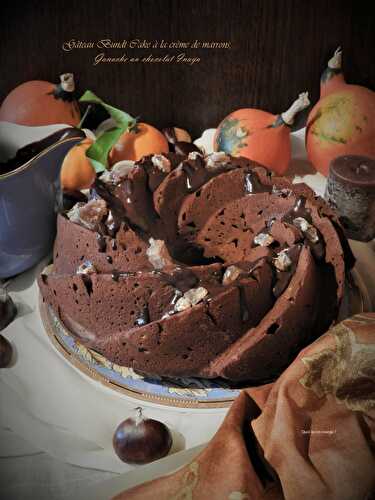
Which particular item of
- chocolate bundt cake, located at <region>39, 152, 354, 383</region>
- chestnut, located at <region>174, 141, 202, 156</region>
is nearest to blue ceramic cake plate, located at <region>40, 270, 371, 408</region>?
chocolate bundt cake, located at <region>39, 152, 354, 383</region>

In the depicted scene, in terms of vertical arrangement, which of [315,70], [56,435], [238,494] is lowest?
[56,435]

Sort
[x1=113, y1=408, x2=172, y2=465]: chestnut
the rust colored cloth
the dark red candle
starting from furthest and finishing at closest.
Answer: the dark red candle
[x1=113, y1=408, x2=172, y2=465]: chestnut
the rust colored cloth

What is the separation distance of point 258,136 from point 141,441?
2.67 ft

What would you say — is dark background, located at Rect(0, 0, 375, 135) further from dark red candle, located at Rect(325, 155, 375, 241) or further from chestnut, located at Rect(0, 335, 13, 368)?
chestnut, located at Rect(0, 335, 13, 368)

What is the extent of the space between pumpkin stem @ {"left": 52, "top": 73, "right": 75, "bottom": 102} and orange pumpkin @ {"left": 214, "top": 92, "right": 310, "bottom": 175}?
14.3 inches

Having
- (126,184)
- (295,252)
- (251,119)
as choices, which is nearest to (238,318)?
(295,252)

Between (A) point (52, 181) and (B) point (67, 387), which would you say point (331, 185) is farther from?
(B) point (67, 387)

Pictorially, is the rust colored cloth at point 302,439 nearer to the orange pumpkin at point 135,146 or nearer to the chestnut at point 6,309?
the chestnut at point 6,309

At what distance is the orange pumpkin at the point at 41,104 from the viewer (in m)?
1.34

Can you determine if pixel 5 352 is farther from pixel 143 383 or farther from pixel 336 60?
pixel 336 60

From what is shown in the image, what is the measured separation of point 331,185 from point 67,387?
66cm

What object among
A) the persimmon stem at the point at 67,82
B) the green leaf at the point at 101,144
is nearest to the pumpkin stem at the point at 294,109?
the green leaf at the point at 101,144

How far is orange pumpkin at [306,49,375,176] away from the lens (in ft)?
4.58

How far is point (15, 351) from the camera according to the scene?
104 cm
